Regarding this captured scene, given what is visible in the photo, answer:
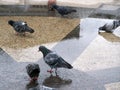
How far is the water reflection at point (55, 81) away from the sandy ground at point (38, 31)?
2300 mm

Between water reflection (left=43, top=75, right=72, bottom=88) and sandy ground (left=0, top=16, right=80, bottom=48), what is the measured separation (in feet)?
7.55


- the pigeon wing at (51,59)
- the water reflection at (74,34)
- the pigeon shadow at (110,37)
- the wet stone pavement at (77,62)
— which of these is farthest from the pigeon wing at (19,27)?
the pigeon wing at (51,59)

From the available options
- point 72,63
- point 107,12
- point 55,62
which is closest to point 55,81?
point 55,62

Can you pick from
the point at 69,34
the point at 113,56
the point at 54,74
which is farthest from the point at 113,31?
the point at 54,74

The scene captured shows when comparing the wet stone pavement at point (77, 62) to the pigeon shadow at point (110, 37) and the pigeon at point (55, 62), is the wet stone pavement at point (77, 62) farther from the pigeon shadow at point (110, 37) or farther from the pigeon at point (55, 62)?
the pigeon at point (55, 62)

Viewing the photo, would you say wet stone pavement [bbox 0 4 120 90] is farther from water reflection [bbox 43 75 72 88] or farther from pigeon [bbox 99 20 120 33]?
pigeon [bbox 99 20 120 33]

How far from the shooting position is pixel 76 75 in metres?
7.08

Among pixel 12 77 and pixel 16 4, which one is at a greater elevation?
pixel 12 77

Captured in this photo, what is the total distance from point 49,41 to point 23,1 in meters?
4.43

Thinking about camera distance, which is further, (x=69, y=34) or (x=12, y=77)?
(x=69, y=34)

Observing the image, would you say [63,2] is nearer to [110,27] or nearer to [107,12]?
[107,12]

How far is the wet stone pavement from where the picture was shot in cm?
664

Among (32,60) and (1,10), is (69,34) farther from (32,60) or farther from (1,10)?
(1,10)

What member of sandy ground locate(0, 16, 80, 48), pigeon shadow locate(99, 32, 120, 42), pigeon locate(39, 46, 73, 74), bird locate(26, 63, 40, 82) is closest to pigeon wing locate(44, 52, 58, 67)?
pigeon locate(39, 46, 73, 74)
